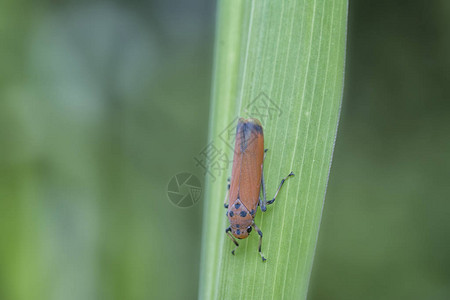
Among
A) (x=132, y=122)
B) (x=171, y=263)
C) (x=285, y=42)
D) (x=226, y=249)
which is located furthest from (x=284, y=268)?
(x=132, y=122)

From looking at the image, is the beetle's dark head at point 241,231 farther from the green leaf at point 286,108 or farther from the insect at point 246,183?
the green leaf at point 286,108

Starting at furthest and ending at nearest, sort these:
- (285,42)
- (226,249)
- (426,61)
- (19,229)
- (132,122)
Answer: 1. (132,122)
2. (426,61)
3. (19,229)
4. (226,249)
5. (285,42)

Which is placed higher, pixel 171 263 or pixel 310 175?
pixel 310 175

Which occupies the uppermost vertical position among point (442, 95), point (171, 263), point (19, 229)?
point (442, 95)

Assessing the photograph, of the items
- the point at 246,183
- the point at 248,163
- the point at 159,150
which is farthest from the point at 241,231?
the point at 159,150

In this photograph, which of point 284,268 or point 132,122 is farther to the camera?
point 132,122

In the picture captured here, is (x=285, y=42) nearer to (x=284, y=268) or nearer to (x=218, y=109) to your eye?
(x=218, y=109)
